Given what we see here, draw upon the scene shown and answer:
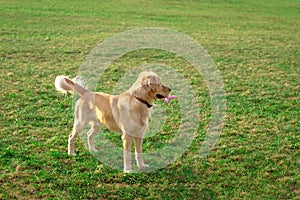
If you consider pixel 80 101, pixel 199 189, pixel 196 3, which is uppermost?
pixel 196 3

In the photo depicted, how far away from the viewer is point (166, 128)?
700 centimetres

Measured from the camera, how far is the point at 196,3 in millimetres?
26656

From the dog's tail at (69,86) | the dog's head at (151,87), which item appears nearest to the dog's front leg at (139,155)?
the dog's head at (151,87)

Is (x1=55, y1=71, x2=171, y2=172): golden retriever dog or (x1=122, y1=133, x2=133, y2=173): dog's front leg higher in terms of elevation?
(x1=55, y1=71, x2=171, y2=172): golden retriever dog

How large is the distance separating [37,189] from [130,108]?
1.54 metres

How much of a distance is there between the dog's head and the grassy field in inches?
43.0

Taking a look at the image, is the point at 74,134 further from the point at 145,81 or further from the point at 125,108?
the point at 145,81

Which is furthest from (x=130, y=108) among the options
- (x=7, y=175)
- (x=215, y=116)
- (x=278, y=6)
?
(x=278, y=6)

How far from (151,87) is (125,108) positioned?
18.6 inches

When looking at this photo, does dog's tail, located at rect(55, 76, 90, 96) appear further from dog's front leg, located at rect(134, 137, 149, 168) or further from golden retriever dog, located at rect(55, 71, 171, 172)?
dog's front leg, located at rect(134, 137, 149, 168)

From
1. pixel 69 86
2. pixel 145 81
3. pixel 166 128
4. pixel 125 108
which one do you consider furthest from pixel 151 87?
pixel 166 128

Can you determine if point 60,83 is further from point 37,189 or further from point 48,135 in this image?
point 37,189

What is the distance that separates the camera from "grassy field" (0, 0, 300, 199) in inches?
200

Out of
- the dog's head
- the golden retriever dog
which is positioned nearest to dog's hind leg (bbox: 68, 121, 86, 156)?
the golden retriever dog
